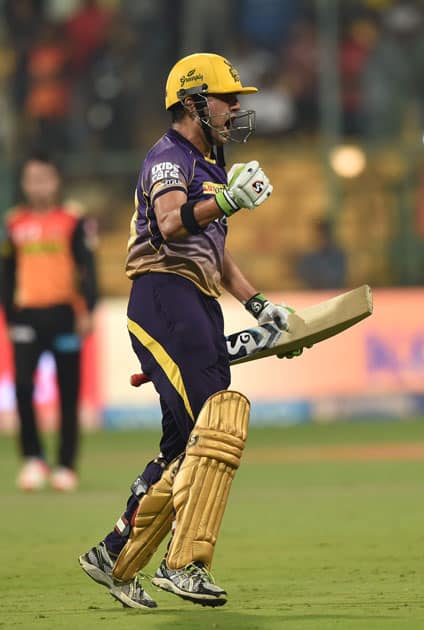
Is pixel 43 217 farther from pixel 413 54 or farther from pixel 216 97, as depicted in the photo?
pixel 413 54

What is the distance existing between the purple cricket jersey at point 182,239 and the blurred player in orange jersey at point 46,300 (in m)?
4.78

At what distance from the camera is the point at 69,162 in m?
16.4

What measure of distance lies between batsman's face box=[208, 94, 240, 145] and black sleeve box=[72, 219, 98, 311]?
4.85 metres

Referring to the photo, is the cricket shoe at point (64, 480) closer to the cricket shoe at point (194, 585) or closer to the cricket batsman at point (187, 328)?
the cricket batsman at point (187, 328)

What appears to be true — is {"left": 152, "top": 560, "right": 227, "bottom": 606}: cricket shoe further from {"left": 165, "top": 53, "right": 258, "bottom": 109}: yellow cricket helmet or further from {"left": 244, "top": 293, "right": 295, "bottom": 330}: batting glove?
{"left": 165, "top": 53, "right": 258, "bottom": 109}: yellow cricket helmet

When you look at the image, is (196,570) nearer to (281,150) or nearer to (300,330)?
(300,330)

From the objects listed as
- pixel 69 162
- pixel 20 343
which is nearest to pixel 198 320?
pixel 20 343

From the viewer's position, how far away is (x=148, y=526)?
575 cm

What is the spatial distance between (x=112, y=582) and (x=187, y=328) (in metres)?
1.05

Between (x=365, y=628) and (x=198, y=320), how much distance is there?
1260mm

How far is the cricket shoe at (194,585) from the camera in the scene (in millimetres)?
5215

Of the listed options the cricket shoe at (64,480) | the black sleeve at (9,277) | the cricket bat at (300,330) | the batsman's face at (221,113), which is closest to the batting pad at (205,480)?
the cricket bat at (300,330)

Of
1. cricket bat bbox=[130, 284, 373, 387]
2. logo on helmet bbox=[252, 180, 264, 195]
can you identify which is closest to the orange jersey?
cricket bat bbox=[130, 284, 373, 387]

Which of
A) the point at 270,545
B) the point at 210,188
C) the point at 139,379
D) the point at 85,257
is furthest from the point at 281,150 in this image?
the point at 210,188
